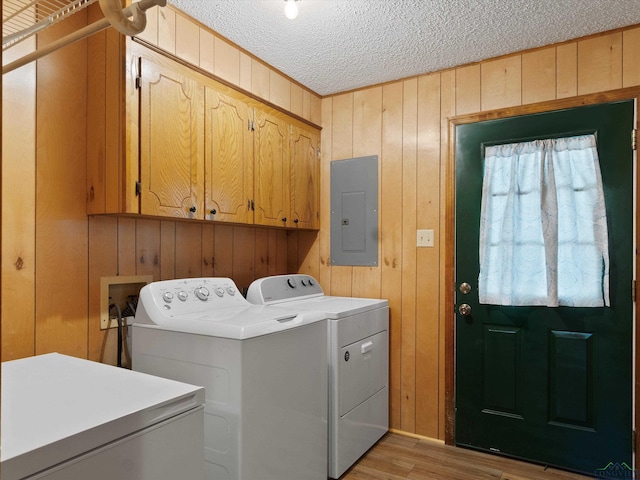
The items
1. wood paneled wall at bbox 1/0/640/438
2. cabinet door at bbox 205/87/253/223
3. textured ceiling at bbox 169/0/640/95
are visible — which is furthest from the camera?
cabinet door at bbox 205/87/253/223

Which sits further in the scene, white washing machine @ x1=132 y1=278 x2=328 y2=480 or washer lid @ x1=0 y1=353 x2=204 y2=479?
white washing machine @ x1=132 y1=278 x2=328 y2=480

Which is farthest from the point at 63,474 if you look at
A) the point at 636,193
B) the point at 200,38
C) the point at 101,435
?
the point at 636,193

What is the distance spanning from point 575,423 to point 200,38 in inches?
109

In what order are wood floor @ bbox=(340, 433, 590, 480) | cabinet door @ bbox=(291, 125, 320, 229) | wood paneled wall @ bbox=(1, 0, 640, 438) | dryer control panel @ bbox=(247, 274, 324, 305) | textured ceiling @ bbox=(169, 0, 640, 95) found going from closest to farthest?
wood paneled wall @ bbox=(1, 0, 640, 438) < textured ceiling @ bbox=(169, 0, 640, 95) < wood floor @ bbox=(340, 433, 590, 480) < dryer control panel @ bbox=(247, 274, 324, 305) < cabinet door @ bbox=(291, 125, 320, 229)

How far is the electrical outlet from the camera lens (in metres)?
2.70

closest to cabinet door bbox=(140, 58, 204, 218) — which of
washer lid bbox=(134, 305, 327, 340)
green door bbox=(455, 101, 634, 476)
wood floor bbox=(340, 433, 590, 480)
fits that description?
washer lid bbox=(134, 305, 327, 340)

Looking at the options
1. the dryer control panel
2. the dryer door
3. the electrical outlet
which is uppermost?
the electrical outlet

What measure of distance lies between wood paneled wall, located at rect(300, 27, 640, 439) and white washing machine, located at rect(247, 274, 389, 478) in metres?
0.14

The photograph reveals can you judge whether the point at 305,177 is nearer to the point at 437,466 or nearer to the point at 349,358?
the point at 349,358

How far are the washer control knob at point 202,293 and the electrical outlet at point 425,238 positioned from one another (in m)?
1.34

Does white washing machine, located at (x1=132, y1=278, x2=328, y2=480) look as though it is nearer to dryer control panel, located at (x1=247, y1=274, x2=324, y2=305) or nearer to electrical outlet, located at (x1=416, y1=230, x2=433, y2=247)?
dryer control panel, located at (x1=247, y1=274, x2=324, y2=305)

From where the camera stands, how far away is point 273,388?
1.74 m

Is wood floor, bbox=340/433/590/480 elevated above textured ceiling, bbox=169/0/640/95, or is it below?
below

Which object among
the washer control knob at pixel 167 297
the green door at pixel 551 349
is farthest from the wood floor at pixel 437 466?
the washer control knob at pixel 167 297
